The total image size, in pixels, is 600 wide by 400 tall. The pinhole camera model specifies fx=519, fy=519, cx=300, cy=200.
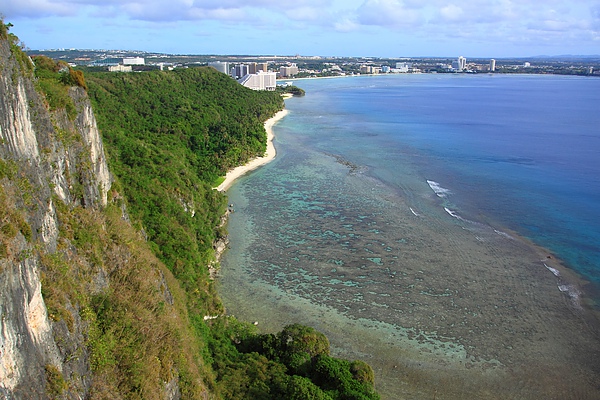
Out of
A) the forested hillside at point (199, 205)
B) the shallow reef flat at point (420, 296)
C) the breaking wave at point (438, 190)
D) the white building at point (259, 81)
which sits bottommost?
the shallow reef flat at point (420, 296)

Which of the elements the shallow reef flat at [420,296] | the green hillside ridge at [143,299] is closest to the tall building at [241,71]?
the shallow reef flat at [420,296]

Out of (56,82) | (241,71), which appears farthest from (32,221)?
(241,71)

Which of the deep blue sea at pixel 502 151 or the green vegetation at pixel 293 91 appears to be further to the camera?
the green vegetation at pixel 293 91

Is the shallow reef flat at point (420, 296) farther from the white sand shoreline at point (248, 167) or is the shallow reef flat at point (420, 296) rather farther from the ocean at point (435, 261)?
the white sand shoreline at point (248, 167)

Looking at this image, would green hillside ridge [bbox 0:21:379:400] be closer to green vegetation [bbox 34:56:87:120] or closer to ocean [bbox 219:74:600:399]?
green vegetation [bbox 34:56:87:120]

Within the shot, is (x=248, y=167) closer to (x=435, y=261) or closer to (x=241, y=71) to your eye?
(x=435, y=261)
